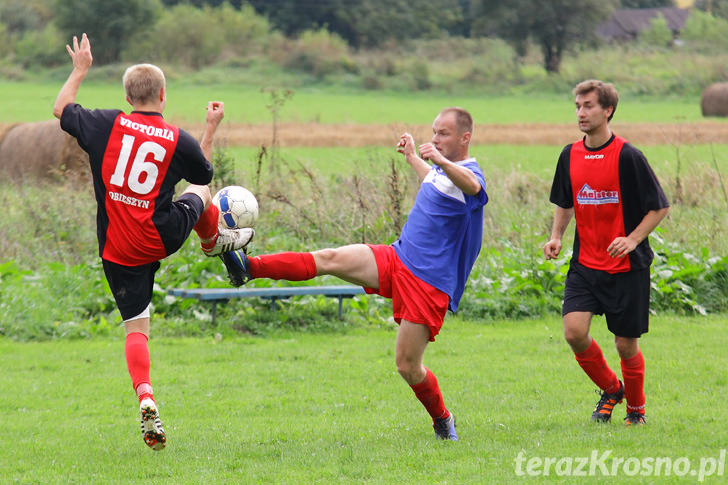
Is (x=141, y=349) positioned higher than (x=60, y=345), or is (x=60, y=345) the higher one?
(x=141, y=349)

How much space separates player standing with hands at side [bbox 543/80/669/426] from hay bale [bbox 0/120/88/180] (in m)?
10.6

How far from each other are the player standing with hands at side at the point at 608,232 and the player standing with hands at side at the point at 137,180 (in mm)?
2384

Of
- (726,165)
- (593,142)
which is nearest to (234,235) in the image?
(593,142)

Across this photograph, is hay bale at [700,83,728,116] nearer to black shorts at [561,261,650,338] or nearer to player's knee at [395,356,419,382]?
black shorts at [561,261,650,338]

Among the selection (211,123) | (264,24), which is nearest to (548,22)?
(264,24)

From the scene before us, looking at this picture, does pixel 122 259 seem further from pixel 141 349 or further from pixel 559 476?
pixel 559 476

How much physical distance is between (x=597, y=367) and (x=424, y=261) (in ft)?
4.84

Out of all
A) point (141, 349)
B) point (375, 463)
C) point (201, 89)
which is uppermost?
point (141, 349)

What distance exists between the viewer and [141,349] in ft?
18.1

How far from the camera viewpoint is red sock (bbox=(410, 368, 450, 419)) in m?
5.64

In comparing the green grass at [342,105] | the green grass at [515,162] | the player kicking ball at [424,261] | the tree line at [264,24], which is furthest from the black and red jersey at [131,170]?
the tree line at [264,24]

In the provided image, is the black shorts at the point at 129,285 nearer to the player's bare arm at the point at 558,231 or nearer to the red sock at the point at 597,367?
the player's bare arm at the point at 558,231

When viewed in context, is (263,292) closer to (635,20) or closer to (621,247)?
(621,247)

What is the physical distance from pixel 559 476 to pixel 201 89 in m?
43.6
